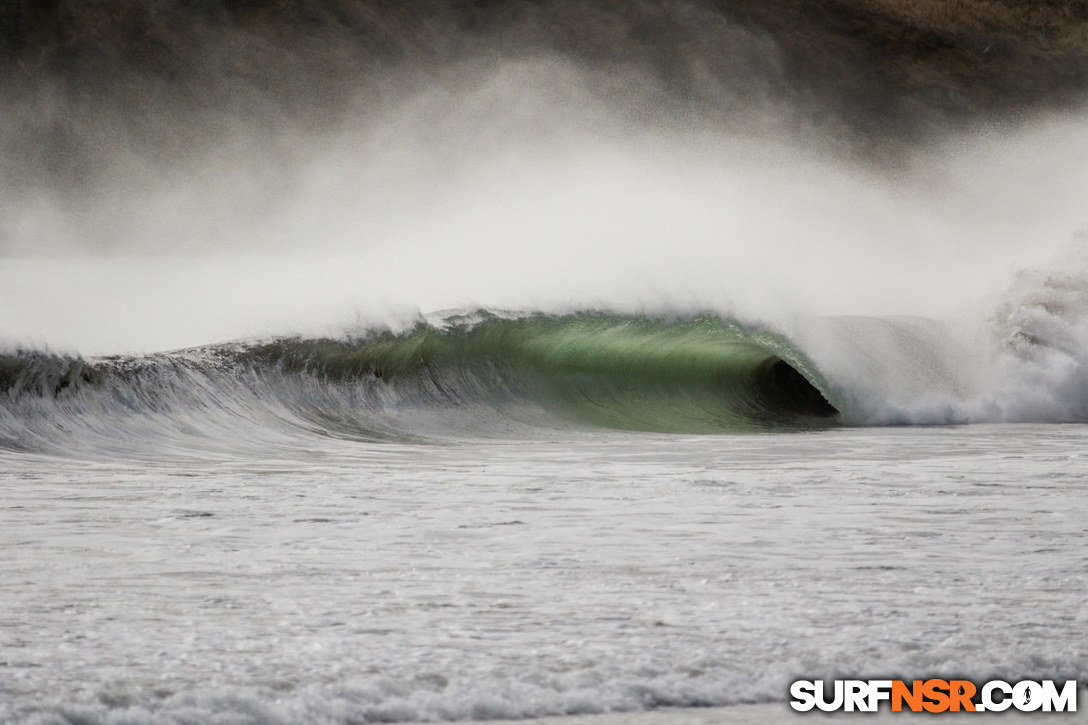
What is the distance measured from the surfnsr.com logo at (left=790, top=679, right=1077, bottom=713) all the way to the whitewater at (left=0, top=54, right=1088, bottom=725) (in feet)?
0.20

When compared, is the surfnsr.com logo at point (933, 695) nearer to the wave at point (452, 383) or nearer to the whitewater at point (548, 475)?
the whitewater at point (548, 475)

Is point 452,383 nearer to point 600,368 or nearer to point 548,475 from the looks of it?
point 600,368

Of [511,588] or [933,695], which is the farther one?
[511,588]

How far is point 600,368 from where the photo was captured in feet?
37.7

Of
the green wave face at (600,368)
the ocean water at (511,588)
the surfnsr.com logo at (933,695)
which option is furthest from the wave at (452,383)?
the surfnsr.com logo at (933,695)

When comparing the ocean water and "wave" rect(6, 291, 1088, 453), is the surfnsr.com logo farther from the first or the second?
"wave" rect(6, 291, 1088, 453)

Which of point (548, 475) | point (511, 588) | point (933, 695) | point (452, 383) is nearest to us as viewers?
point (933, 695)

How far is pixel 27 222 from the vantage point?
66.4 metres

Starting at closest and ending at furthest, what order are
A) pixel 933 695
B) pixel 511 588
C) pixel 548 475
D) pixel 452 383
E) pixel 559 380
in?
1. pixel 933 695
2. pixel 511 588
3. pixel 548 475
4. pixel 452 383
5. pixel 559 380

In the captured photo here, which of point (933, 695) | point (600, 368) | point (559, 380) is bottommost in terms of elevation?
point (933, 695)

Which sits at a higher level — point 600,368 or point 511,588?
point 600,368

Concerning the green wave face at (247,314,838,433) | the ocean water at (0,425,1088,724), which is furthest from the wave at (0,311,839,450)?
the ocean water at (0,425,1088,724)

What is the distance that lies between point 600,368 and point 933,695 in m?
8.57

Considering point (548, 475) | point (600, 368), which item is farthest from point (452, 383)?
point (548, 475)
